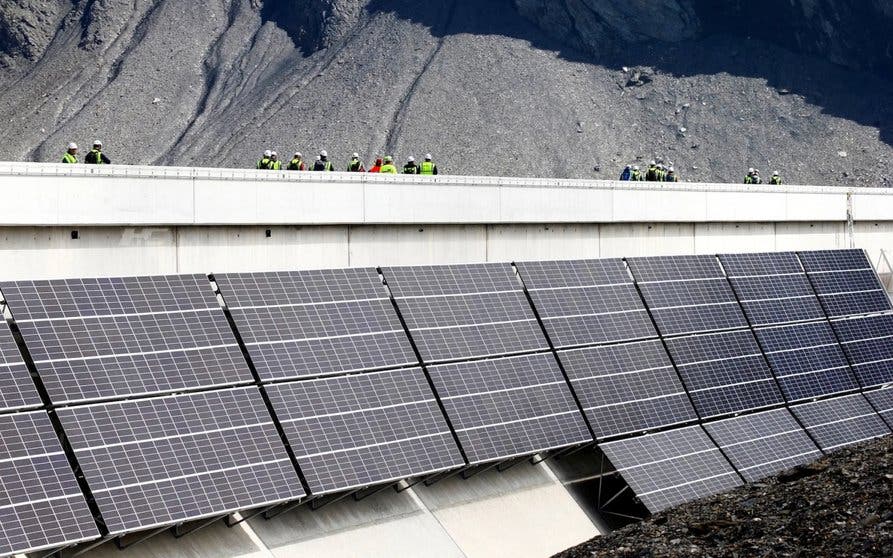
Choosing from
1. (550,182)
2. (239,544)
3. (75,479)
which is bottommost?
(239,544)

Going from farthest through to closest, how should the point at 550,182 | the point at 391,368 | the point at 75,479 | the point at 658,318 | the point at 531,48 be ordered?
1. the point at 531,48
2. the point at 550,182
3. the point at 658,318
4. the point at 391,368
5. the point at 75,479

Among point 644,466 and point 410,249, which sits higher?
point 410,249

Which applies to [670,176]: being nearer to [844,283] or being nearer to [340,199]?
[844,283]

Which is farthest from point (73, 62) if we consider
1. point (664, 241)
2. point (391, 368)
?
point (391, 368)

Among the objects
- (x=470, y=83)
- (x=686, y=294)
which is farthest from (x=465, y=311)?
(x=470, y=83)

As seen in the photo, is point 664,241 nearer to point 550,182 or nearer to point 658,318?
point 550,182
